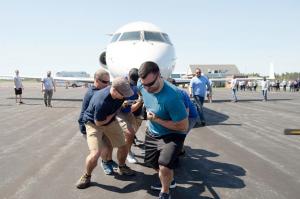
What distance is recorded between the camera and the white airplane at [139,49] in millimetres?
12578

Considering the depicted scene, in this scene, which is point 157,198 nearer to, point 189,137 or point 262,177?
point 262,177

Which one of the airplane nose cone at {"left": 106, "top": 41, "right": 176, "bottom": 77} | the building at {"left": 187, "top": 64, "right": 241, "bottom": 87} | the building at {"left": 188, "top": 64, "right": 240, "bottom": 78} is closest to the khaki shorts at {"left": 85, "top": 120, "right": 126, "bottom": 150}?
the airplane nose cone at {"left": 106, "top": 41, "right": 176, "bottom": 77}

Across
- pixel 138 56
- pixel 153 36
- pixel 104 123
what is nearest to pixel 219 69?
pixel 153 36

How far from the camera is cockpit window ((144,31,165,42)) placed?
1427 cm

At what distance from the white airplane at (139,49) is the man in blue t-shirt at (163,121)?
25.2 ft

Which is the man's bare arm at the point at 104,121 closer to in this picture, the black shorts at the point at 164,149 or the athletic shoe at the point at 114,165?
the black shorts at the point at 164,149

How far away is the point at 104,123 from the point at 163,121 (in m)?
1.08

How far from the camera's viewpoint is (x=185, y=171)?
594 centimetres

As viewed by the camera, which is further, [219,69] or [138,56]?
[219,69]

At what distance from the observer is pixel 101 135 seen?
5324mm

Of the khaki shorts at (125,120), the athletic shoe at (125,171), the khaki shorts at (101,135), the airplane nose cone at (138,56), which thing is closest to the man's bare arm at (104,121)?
the khaki shorts at (101,135)

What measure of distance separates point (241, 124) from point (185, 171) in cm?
649

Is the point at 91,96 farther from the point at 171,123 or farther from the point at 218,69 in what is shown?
the point at 218,69

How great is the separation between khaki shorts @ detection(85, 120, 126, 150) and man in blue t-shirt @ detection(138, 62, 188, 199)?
0.83 meters
